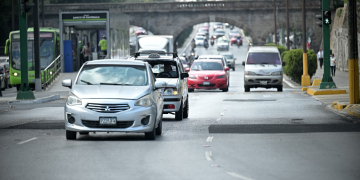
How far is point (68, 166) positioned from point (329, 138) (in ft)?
19.1

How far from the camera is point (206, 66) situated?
36.8 meters

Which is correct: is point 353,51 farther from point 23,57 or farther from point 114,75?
point 23,57

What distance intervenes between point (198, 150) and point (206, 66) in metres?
24.3

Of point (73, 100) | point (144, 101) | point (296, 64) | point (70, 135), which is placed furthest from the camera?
point (296, 64)

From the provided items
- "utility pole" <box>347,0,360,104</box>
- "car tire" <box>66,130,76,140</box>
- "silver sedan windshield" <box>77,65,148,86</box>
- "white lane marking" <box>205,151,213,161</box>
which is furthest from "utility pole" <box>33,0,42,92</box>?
"white lane marking" <box>205,151,213,161</box>

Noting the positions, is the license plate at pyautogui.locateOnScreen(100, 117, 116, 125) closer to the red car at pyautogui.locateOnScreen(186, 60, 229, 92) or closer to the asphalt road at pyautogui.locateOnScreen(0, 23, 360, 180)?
the asphalt road at pyautogui.locateOnScreen(0, 23, 360, 180)

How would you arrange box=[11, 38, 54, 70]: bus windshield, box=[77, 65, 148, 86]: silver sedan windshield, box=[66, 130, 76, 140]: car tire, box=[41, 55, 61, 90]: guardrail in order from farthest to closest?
1. box=[11, 38, 54, 70]: bus windshield
2. box=[41, 55, 61, 90]: guardrail
3. box=[77, 65, 148, 86]: silver sedan windshield
4. box=[66, 130, 76, 140]: car tire

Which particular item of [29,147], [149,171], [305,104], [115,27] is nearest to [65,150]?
[29,147]

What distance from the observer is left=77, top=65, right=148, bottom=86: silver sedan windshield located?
14.9 meters

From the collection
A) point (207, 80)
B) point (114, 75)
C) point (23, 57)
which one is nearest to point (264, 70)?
point (207, 80)

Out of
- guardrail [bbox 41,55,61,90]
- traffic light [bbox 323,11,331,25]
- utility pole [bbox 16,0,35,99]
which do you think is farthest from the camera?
guardrail [bbox 41,55,61,90]

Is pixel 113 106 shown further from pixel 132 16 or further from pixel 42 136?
pixel 132 16

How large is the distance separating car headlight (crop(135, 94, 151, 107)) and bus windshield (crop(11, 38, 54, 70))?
87.4 ft

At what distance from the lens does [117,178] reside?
31.8ft
